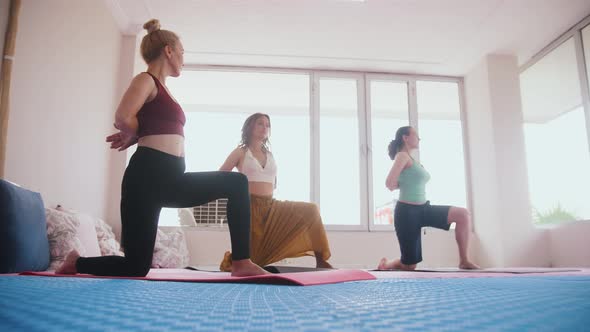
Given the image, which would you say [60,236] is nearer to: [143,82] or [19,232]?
[19,232]

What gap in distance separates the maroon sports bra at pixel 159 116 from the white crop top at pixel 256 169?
3.38 ft

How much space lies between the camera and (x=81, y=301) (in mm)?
811

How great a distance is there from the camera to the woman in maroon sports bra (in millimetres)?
1673

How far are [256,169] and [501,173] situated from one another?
330 cm

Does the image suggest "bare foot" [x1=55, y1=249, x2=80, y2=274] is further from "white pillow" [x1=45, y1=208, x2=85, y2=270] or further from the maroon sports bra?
"white pillow" [x1=45, y1=208, x2=85, y2=270]

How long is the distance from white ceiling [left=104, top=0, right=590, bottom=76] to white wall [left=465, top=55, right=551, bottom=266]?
366 millimetres

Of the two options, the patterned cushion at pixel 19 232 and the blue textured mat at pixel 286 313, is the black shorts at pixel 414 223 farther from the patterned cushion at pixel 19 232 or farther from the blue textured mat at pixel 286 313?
the patterned cushion at pixel 19 232

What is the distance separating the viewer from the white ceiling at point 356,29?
414 cm

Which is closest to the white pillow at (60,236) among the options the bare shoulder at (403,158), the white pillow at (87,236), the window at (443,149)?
the white pillow at (87,236)

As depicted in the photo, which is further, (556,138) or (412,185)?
(556,138)

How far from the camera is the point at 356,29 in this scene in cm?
454

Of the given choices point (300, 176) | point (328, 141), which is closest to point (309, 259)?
point (300, 176)

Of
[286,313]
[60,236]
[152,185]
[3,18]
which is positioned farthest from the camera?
[60,236]

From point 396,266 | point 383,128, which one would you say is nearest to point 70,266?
point 396,266
